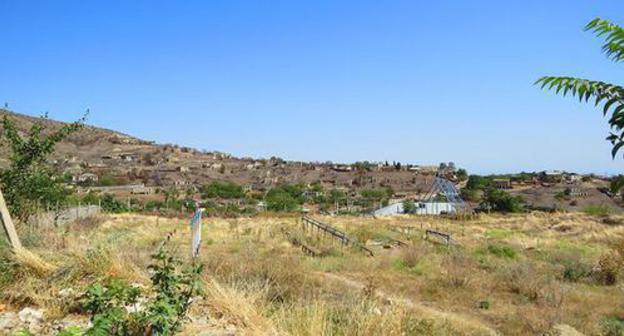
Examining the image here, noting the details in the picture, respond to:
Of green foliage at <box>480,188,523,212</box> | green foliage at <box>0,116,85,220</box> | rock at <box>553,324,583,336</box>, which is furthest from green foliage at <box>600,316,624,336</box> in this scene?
green foliage at <box>480,188,523,212</box>

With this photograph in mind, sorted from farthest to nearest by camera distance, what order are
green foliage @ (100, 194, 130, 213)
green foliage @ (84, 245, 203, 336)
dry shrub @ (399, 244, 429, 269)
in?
green foliage @ (100, 194, 130, 213) → dry shrub @ (399, 244, 429, 269) → green foliage @ (84, 245, 203, 336)

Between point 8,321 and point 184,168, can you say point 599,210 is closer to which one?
point 8,321

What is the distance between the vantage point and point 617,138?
206 centimetres

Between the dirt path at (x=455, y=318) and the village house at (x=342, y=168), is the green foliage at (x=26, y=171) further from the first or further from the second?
the village house at (x=342, y=168)

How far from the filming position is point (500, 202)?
52594mm

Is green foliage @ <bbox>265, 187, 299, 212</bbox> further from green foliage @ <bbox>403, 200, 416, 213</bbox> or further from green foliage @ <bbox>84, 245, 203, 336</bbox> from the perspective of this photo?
green foliage @ <bbox>84, 245, 203, 336</bbox>

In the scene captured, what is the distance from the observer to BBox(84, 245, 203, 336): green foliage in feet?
13.7

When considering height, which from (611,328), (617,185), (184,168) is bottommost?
(611,328)

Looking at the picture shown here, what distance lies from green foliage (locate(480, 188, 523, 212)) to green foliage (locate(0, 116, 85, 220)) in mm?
46334

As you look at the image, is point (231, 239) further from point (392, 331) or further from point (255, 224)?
point (392, 331)

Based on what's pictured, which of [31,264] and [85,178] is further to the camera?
[85,178]

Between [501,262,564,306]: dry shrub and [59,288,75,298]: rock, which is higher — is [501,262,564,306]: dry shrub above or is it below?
below

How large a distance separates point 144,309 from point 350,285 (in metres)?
8.20

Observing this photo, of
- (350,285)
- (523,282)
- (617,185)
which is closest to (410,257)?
(523,282)
